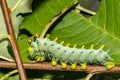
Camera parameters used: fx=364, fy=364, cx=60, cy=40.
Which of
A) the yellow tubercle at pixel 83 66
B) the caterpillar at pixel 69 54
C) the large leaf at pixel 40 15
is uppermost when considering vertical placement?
the large leaf at pixel 40 15

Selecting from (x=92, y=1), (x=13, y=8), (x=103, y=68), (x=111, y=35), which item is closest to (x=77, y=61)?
(x=103, y=68)

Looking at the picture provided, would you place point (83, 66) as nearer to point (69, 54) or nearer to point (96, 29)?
point (69, 54)

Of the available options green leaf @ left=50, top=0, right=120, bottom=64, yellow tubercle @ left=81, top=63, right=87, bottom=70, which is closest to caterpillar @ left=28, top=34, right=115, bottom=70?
yellow tubercle @ left=81, top=63, right=87, bottom=70

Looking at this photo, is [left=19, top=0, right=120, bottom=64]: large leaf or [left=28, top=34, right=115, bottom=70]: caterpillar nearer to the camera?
[left=28, top=34, right=115, bottom=70]: caterpillar

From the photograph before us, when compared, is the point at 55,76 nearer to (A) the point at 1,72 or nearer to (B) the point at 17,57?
(A) the point at 1,72

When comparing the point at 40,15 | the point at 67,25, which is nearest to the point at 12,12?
the point at 40,15

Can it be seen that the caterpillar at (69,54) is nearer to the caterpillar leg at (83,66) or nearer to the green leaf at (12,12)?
the caterpillar leg at (83,66)

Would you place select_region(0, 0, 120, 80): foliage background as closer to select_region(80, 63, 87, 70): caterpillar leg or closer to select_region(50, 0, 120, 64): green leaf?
select_region(50, 0, 120, 64): green leaf

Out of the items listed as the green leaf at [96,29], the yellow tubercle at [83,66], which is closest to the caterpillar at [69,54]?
the yellow tubercle at [83,66]
